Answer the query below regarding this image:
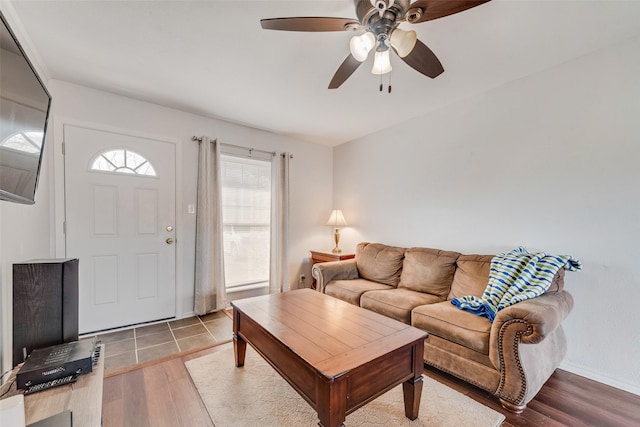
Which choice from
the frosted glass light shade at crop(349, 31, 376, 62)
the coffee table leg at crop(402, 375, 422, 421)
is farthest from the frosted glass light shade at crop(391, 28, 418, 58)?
the coffee table leg at crop(402, 375, 422, 421)

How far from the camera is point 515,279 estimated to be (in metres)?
2.03

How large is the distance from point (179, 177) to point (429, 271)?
297 centimetres

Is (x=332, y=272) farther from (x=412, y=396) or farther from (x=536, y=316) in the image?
(x=536, y=316)

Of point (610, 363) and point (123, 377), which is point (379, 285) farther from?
point (123, 377)

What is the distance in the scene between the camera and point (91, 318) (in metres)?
2.64

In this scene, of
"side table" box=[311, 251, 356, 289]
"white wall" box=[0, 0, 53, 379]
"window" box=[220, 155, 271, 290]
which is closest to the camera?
"white wall" box=[0, 0, 53, 379]

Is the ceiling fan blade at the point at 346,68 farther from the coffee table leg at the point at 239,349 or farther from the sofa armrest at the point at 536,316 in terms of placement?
the coffee table leg at the point at 239,349

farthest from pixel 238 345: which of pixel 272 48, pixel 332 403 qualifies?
pixel 272 48

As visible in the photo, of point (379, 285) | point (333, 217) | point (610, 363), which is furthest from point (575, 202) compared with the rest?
point (333, 217)

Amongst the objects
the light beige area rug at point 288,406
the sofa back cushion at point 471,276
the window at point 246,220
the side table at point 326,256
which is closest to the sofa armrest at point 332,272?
the side table at point 326,256

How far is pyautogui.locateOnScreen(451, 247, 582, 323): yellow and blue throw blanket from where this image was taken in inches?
74.7

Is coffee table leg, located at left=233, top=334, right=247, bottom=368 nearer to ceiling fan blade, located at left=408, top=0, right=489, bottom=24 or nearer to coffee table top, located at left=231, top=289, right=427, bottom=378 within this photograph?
coffee table top, located at left=231, top=289, right=427, bottom=378

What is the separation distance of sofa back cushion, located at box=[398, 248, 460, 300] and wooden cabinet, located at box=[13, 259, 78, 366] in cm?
275

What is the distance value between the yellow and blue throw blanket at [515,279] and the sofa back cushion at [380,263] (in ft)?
3.07
